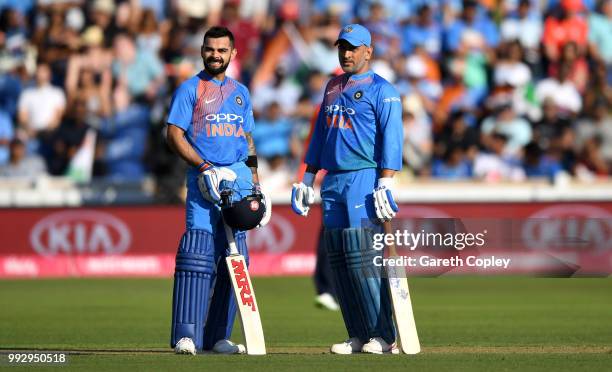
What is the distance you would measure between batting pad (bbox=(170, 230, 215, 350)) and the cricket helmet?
25 centimetres

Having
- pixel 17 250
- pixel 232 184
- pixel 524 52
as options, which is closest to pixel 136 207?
pixel 17 250

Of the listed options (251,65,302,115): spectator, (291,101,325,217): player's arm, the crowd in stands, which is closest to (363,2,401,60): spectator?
the crowd in stands

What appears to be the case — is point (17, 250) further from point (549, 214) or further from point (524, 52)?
point (524, 52)

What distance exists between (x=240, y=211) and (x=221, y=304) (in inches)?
31.9

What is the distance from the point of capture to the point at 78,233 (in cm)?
1758

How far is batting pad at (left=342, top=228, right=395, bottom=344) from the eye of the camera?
8.71m

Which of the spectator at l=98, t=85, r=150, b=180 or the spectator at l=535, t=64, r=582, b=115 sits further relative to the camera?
the spectator at l=535, t=64, r=582, b=115

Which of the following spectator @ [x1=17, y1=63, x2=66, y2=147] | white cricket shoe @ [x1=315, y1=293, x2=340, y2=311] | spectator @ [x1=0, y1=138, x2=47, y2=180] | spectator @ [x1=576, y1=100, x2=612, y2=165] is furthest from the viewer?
spectator @ [x1=17, y1=63, x2=66, y2=147]

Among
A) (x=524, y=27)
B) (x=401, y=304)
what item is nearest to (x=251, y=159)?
(x=401, y=304)

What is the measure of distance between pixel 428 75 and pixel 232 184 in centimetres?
1171

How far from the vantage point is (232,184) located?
895cm

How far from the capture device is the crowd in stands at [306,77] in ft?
61.6

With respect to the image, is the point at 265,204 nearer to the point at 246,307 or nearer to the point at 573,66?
the point at 246,307

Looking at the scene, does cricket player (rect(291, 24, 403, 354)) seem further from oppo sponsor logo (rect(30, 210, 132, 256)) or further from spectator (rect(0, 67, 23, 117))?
spectator (rect(0, 67, 23, 117))
